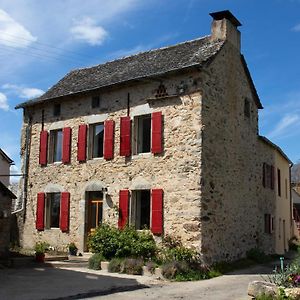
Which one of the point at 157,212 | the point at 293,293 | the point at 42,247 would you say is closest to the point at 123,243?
the point at 157,212

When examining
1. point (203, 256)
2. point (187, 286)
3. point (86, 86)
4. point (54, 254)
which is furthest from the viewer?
point (86, 86)

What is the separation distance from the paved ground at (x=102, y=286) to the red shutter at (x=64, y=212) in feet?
11.0

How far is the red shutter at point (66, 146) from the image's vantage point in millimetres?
18094

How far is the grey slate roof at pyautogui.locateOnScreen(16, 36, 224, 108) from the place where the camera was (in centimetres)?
1592

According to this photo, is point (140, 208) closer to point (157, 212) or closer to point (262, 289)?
point (157, 212)

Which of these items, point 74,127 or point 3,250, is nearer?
point 3,250

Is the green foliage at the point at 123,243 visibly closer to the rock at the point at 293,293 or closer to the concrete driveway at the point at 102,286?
the concrete driveway at the point at 102,286

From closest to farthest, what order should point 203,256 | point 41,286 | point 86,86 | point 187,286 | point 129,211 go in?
point 41,286, point 187,286, point 203,256, point 129,211, point 86,86

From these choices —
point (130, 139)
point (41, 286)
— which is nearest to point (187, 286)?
point (41, 286)

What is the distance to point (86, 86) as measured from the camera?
18.2 meters

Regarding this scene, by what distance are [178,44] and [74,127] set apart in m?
5.41

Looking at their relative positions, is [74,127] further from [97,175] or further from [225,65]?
[225,65]

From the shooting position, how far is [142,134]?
1644 cm

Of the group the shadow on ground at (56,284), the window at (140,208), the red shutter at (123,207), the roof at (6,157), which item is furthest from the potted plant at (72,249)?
the roof at (6,157)
